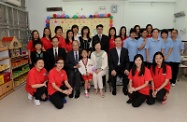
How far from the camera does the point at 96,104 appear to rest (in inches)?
118

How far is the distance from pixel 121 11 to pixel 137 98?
3695mm

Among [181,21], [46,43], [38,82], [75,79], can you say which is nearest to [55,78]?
[38,82]

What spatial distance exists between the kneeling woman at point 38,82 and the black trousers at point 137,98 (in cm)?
160

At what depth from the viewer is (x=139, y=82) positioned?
2926 mm

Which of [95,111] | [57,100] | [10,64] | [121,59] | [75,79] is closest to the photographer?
[95,111]

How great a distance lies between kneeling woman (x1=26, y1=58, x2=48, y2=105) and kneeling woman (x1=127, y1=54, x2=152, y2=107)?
160 cm

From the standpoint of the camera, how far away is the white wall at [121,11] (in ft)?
18.7

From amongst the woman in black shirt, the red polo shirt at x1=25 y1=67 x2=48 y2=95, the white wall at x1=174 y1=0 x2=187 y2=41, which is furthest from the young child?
the white wall at x1=174 y1=0 x2=187 y2=41

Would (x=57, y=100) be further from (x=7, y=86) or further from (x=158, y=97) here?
(x=158, y=97)

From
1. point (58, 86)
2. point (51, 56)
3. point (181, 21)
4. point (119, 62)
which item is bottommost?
point (58, 86)

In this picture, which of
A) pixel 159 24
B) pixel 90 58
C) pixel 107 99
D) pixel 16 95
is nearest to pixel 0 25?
pixel 16 95

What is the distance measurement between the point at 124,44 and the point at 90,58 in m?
0.83

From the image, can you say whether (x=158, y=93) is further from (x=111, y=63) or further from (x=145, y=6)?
(x=145, y=6)

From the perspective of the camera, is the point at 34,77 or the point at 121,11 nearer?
the point at 34,77
